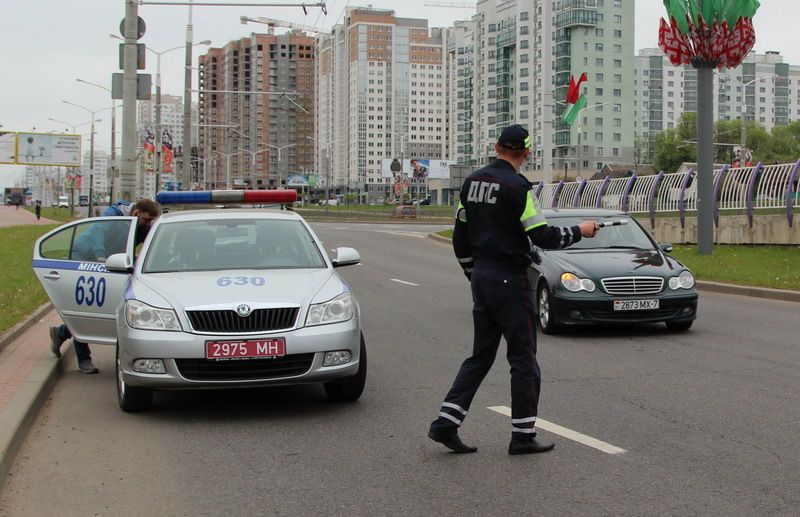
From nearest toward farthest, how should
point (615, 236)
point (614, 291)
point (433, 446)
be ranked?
point (433, 446) → point (614, 291) → point (615, 236)

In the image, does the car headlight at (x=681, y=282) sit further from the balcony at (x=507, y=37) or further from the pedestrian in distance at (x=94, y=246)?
the balcony at (x=507, y=37)

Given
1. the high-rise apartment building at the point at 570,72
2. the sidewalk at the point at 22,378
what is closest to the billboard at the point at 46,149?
the high-rise apartment building at the point at 570,72

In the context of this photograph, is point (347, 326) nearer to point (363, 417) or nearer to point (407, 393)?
point (363, 417)

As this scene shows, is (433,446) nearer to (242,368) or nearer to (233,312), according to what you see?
(242,368)

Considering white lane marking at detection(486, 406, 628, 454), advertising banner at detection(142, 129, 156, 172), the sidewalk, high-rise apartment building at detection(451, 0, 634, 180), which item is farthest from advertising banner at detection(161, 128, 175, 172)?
high-rise apartment building at detection(451, 0, 634, 180)

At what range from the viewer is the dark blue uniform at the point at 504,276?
5578 mm

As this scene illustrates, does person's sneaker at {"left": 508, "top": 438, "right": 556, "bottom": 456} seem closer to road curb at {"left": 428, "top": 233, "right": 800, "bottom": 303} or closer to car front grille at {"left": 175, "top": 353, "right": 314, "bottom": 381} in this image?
car front grille at {"left": 175, "top": 353, "right": 314, "bottom": 381}

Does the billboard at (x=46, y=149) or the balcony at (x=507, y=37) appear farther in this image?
the balcony at (x=507, y=37)

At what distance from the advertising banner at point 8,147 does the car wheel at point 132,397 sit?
84.4 m

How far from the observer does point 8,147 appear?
85875 mm

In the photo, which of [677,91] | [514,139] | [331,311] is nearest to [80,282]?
[331,311]

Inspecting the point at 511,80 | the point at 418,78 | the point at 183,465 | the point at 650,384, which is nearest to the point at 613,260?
the point at 650,384

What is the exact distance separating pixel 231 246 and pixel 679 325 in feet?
19.8

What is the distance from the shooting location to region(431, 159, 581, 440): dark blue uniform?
5.58 metres
